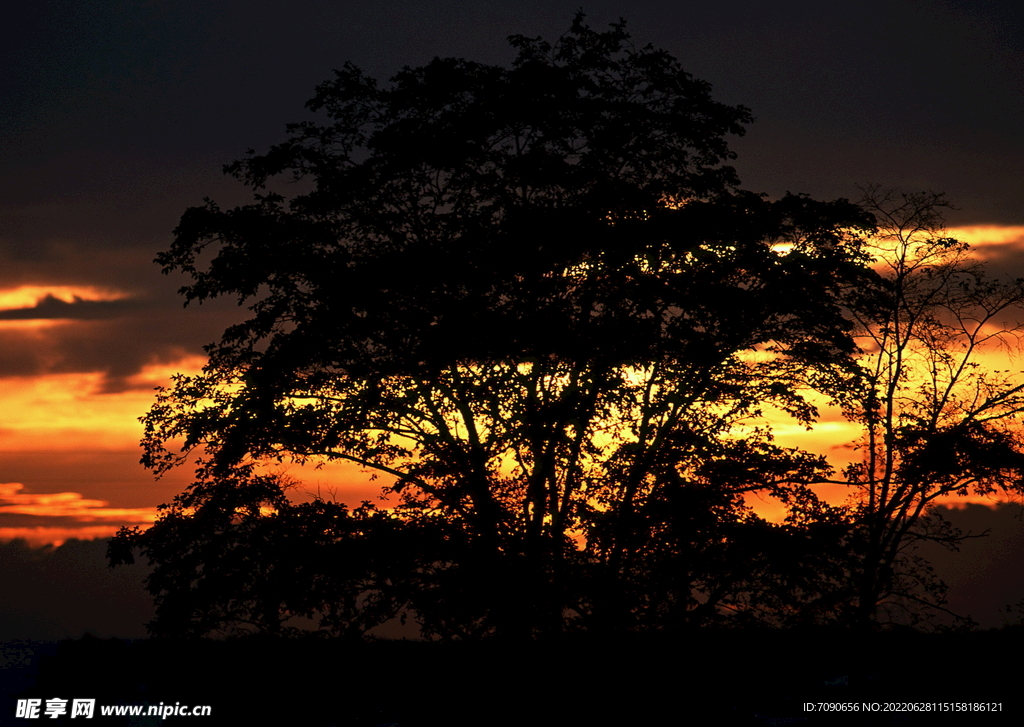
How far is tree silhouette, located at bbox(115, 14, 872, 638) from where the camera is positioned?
55.6ft

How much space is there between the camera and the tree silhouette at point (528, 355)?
17.0 meters

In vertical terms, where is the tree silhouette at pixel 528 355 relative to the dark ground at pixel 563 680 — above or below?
above

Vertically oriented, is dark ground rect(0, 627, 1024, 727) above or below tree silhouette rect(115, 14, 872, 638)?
below

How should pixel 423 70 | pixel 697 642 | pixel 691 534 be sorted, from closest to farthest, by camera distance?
pixel 691 534 < pixel 697 642 < pixel 423 70

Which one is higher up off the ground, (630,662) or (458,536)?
(458,536)

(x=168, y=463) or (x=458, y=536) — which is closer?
(x=458, y=536)

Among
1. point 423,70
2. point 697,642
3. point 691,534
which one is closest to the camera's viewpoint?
point 691,534

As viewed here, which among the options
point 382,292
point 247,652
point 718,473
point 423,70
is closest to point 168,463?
point 247,652

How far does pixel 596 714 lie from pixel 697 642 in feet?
Result: 8.18

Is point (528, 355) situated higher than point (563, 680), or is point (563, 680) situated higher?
point (528, 355)

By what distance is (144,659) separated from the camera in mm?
19141

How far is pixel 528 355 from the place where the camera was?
17.5 m

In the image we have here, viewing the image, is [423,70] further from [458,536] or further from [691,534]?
[691,534]

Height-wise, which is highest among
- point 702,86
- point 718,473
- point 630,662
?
point 702,86
